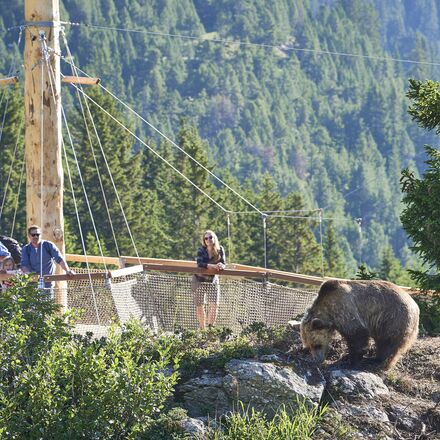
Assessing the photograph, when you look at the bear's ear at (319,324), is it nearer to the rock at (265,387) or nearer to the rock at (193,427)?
the rock at (265,387)

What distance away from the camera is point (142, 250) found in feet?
210

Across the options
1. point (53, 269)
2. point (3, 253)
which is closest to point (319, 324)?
point (53, 269)

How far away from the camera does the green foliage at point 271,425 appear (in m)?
10.6

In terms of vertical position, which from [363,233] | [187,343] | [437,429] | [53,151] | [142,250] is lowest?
[363,233]

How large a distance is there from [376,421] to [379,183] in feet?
621

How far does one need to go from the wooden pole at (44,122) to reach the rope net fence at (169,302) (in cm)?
131

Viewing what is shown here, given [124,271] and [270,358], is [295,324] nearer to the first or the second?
[270,358]

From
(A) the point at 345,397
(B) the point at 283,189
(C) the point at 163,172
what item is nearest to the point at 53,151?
(A) the point at 345,397

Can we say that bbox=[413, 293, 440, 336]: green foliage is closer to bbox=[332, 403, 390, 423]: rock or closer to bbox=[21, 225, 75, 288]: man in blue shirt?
bbox=[332, 403, 390, 423]: rock

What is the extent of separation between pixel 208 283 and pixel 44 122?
2999 mm

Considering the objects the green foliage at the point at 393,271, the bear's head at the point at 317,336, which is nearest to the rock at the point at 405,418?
the bear's head at the point at 317,336

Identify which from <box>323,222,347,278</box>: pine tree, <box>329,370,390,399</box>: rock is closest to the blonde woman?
<box>329,370,390,399</box>: rock

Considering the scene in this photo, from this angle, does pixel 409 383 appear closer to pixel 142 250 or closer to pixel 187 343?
Result: pixel 187 343

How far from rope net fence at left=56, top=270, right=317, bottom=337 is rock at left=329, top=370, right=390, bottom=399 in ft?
5.57
